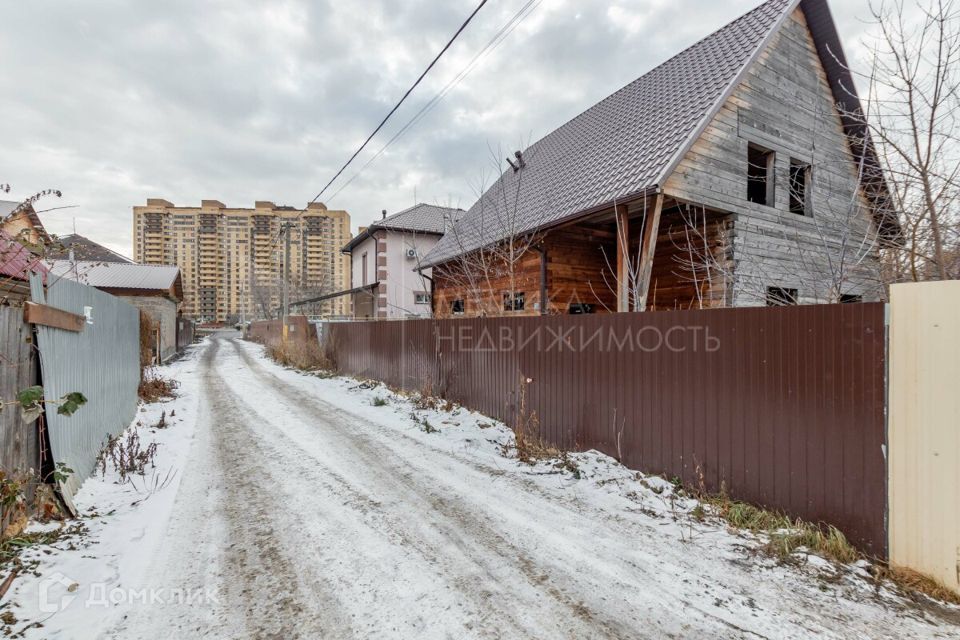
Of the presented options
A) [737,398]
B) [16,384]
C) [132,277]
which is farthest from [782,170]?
[132,277]

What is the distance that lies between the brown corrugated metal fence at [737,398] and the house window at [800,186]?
6830 mm

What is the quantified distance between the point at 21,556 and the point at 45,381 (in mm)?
1245

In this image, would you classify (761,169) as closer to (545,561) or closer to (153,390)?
(545,561)

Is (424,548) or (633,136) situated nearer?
(424,548)

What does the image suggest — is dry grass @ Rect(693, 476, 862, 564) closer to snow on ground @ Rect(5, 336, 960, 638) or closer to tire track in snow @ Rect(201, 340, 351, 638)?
snow on ground @ Rect(5, 336, 960, 638)

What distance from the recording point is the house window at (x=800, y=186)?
825 centimetres

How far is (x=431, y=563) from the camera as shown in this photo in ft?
8.41

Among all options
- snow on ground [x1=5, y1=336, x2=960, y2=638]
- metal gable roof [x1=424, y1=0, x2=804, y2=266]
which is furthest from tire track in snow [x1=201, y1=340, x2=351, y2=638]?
metal gable roof [x1=424, y1=0, x2=804, y2=266]

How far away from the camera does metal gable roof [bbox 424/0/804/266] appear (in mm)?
6703

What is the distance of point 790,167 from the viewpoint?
8.27m

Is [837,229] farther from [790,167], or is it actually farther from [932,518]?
[932,518]

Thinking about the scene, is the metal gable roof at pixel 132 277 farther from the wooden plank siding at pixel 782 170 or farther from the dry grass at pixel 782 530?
the dry grass at pixel 782 530

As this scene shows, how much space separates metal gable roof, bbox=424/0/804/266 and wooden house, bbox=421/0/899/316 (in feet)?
0.15

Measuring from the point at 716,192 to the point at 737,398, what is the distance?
513 centimetres
